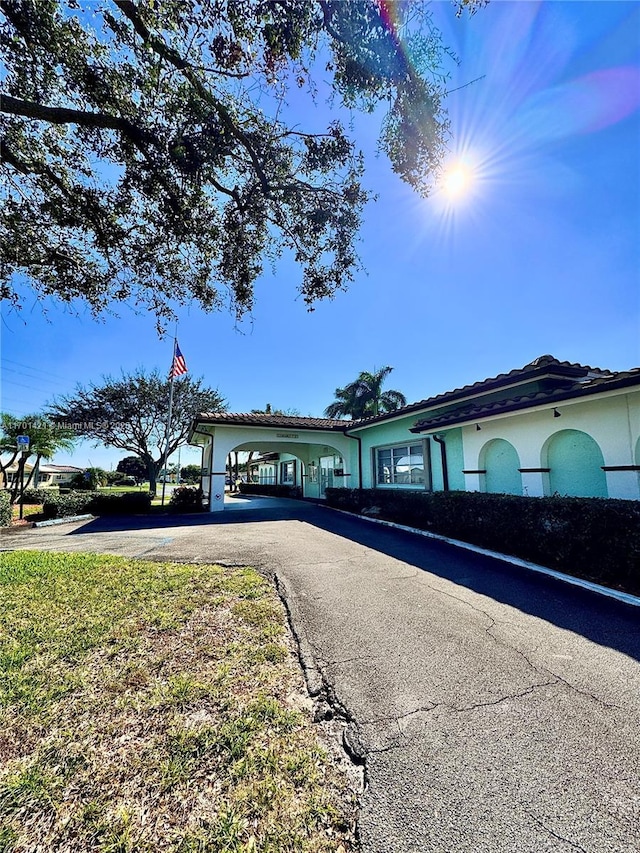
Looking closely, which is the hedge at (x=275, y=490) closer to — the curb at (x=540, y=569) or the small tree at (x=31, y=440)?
the small tree at (x=31, y=440)

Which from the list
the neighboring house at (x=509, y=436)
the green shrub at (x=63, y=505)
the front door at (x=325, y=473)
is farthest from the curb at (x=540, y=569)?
the green shrub at (x=63, y=505)

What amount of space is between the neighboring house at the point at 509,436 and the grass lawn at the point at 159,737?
6638mm

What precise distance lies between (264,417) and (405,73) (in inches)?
522

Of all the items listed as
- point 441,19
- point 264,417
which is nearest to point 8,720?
point 441,19

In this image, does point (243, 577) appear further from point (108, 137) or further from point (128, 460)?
point (128, 460)

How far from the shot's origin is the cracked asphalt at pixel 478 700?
189 centimetres

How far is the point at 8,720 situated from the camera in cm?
258

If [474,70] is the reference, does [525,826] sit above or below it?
below

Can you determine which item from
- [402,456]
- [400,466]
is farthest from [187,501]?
[402,456]

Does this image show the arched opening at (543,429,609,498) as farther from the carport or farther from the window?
the carport

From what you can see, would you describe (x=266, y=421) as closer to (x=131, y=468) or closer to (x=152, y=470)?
(x=152, y=470)

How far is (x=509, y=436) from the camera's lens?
8.96 m

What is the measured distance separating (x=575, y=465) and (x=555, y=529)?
2.23m

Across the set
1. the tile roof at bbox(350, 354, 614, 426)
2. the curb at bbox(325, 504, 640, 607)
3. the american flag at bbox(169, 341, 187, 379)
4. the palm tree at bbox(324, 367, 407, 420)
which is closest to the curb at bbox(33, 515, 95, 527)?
the american flag at bbox(169, 341, 187, 379)
